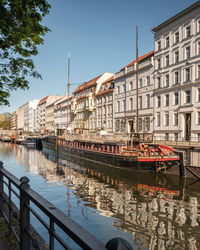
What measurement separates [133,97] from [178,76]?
11.9m

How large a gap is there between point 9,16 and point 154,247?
10077 mm

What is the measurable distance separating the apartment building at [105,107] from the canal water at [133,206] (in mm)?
30310

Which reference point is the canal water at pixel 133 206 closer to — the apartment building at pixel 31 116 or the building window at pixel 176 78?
the building window at pixel 176 78

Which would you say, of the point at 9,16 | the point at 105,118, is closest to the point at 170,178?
the point at 9,16

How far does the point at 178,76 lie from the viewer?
3488 cm

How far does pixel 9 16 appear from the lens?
643 cm

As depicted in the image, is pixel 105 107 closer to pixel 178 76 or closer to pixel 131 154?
pixel 178 76

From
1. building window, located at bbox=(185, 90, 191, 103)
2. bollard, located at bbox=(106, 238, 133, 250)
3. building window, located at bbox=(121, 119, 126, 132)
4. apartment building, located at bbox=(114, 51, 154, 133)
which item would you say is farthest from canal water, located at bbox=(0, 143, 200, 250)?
building window, located at bbox=(121, 119, 126, 132)

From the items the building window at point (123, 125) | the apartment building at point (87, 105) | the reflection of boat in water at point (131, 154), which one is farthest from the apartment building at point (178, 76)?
the apartment building at point (87, 105)

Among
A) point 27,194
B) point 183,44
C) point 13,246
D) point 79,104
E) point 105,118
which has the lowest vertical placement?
point 13,246

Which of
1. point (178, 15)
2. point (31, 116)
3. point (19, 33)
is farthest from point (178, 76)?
point (31, 116)

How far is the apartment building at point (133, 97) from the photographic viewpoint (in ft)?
134

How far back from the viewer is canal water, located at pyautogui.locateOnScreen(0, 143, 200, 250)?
10078mm

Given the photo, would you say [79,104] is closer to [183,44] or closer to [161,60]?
[161,60]
